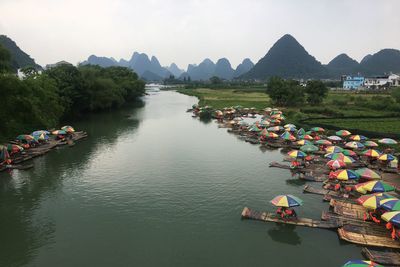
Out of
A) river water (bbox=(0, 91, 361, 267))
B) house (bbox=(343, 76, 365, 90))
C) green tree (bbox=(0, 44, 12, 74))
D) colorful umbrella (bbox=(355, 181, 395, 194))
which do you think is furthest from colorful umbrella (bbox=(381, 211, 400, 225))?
house (bbox=(343, 76, 365, 90))

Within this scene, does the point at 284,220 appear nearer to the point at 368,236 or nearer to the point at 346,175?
the point at 368,236

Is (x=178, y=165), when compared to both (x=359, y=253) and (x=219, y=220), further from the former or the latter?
(x=359, y=253)

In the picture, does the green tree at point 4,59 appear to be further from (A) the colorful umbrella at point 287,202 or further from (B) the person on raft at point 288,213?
(B) the person on raft at point 288,213

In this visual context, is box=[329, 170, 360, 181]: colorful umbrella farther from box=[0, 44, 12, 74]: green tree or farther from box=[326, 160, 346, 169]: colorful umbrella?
box=[0, 44, 12, 74]: green tree

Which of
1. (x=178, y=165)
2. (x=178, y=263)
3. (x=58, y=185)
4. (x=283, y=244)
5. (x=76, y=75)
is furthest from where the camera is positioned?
(x=76, y=75)

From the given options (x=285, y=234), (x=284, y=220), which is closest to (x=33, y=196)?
(x=284, y=220)

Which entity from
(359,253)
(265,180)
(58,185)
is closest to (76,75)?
(58,185)

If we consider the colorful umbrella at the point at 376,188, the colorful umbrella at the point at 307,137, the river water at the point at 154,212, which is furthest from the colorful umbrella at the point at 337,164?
the colorful umbrella at the point at 307,137
